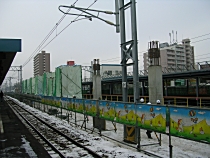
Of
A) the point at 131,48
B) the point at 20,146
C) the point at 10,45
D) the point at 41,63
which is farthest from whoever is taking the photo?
the point at 41,63

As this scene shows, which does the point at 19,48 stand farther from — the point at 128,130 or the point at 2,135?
the point at 128,130

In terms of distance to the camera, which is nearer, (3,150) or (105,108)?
(3,150)

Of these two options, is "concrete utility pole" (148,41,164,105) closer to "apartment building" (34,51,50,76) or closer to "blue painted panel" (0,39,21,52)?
"blue painted panel" (0,39,21,52)

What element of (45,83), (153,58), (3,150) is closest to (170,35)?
(45,83)

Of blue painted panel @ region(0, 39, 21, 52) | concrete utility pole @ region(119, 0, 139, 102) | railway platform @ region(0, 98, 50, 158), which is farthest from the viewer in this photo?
blue painted panel @ region(0, 39, 21, 52)

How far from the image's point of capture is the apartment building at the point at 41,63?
402 feet

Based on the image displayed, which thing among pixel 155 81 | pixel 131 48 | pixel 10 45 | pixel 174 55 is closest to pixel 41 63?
pixel 174 55

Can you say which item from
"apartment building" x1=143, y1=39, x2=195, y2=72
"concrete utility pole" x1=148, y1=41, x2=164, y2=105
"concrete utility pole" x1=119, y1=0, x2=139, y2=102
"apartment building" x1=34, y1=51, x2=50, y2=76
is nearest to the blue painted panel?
"concrete utility pole" x1=119, y1=0, x2=139, y2=102

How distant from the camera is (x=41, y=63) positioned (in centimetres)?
12694

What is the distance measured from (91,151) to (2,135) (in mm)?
5864

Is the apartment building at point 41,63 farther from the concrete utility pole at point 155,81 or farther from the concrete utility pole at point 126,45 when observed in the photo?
the concrete utility pole at point 126,45

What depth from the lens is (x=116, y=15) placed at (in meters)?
11.1

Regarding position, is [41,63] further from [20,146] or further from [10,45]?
[20,146]

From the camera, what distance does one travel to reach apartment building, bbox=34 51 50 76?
122512 mm
